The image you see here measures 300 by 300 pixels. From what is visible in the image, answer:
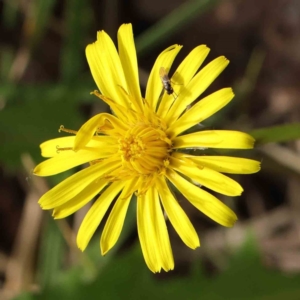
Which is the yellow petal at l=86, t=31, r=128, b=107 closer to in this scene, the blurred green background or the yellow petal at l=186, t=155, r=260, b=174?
the yellow petal at l=186, t=155, r=260, b=174

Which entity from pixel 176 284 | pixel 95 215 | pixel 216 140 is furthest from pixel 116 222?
pixel 176 284

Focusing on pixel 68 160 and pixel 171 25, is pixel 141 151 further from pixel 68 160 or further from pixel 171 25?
pixel 171 25

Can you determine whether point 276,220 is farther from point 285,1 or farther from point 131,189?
point 131,189

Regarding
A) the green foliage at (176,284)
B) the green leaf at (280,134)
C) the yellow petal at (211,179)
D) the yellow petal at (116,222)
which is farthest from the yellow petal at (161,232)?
the green foliage at (176,284)

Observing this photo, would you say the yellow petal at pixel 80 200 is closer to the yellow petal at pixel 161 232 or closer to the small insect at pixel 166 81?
the yellow petal at pixel 161 232

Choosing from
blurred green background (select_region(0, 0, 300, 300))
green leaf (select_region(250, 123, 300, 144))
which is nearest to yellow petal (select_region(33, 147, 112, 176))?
green leaf (select_region(250, 123, 300, 144))
